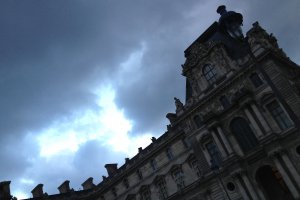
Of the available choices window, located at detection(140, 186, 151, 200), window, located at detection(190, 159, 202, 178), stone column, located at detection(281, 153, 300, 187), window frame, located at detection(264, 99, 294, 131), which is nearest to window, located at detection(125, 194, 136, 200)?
window, located at detection(140, 186, 151, 200)

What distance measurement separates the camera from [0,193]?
1825 inches

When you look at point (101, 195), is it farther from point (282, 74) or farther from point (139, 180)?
point (282, 74)

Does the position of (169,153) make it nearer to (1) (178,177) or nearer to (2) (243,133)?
(1) (178,177)

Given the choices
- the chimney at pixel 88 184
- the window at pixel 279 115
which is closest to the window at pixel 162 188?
the chimney at pixel 88 184

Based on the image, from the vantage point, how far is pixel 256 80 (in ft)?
116

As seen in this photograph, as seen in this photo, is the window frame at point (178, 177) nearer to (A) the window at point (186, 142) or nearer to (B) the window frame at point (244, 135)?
(A) the window at point (186, 142)

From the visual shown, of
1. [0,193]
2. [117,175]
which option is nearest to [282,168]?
[117,175]

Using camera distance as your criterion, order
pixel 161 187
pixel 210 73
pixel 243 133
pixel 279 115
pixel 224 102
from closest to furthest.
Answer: pixel 279 115 → pixel 243 133 → pixel 224 102 → pixel 210 73 → pixel 161 187

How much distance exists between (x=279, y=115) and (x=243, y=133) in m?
4.30

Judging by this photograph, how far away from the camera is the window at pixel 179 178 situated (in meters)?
42.1

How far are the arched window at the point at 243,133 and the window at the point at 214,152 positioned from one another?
300 centimetres

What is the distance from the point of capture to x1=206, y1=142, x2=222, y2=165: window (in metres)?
37.6

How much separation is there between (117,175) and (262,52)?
2829cm

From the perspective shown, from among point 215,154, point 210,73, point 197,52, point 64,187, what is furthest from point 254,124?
point 64,187
